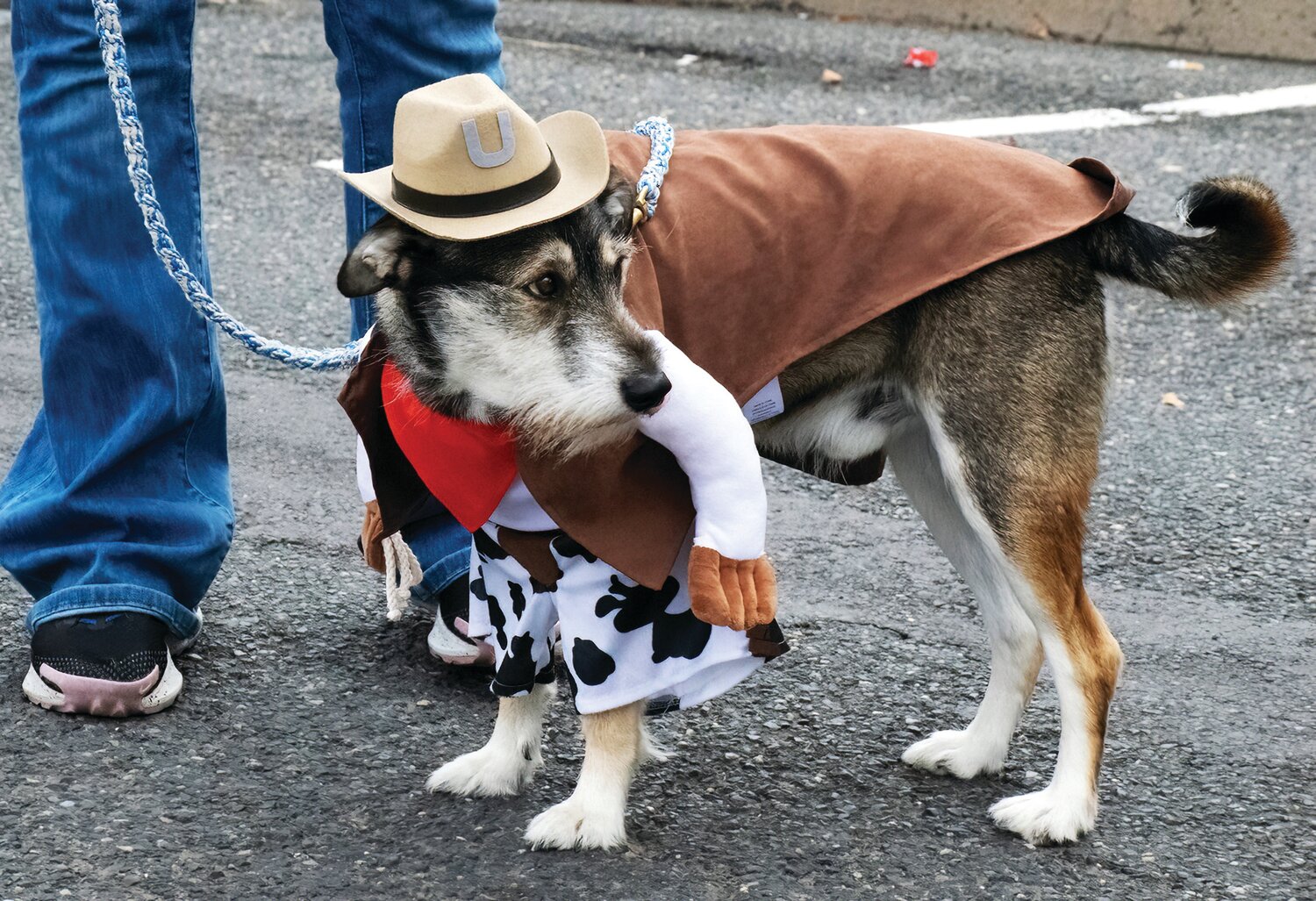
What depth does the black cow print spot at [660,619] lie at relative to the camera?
8.46 feet

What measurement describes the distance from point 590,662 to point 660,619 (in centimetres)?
14

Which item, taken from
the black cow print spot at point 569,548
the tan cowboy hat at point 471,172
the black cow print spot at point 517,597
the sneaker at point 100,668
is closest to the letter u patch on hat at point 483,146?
the tan cowboy hat at point 471,172

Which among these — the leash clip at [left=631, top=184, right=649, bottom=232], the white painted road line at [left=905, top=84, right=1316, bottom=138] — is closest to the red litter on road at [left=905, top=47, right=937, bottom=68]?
the white painted road line at [left=905, top=84, right=1316, bottom=138]

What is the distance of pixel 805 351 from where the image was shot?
272 centimetres

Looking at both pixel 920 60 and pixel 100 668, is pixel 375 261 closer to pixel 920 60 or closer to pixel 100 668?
pixel 100 668

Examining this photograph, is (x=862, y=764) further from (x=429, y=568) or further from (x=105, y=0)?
(x=105, y=0)

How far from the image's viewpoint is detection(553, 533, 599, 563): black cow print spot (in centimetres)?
256

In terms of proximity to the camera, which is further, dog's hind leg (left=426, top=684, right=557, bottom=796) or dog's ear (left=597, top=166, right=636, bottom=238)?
dog's hind leg (left=426, top=684, right=557, bottom=796)

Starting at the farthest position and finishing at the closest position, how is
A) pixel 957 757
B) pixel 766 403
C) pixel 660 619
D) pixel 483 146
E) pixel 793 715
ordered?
pixel 793 715 → pixel 957 757 → pixel 766 403 → pixel 660 619 → pixel 483 146

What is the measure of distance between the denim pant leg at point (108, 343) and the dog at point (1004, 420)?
0.75 metres

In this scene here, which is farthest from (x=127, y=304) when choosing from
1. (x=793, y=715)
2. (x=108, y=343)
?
(x=793, y=715)

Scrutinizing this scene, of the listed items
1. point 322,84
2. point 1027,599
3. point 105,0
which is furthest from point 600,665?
point 322,84

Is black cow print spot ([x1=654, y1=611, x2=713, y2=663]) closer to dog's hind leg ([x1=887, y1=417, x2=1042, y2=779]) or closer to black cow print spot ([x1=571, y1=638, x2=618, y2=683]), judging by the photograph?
black cow print spot ([x1=571, y1=638, x2=618, y2=683])

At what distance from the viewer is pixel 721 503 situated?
93.4 inches
